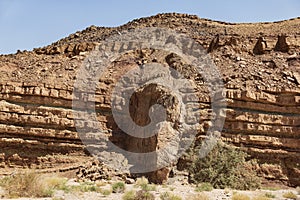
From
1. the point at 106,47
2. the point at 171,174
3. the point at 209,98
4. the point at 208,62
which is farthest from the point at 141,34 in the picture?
the point at 171,174

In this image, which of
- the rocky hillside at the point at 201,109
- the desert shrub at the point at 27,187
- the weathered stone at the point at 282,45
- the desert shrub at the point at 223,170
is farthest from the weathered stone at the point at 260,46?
the desert shrub at the point at 27,187

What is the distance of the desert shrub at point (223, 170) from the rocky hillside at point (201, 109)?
1.82 m

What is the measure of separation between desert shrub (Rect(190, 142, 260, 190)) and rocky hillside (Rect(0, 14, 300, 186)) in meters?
1.82

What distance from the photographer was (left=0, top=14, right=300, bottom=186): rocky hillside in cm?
2566

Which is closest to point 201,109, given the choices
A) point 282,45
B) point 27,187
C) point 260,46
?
point 260,46

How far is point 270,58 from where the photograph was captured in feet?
103

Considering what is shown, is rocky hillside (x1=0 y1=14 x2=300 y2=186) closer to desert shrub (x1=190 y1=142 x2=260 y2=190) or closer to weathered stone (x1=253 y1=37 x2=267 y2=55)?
weathered stone (x1=253 y1=37 x2=267 y2=55)

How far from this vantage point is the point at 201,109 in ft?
86.0

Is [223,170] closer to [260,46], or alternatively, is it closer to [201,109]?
[201,109]

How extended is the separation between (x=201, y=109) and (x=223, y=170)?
538 cm

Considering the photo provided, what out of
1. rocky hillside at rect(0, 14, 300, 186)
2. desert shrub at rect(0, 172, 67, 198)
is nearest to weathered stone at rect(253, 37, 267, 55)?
rocky hillside at rect(0, 14, 300, 186)

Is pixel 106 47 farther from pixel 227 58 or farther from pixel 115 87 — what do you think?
pixel 227 58

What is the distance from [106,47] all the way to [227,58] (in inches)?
527

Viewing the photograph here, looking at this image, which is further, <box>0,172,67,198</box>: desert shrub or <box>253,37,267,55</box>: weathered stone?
<box>253,37,267,55</box>: weathered stone
